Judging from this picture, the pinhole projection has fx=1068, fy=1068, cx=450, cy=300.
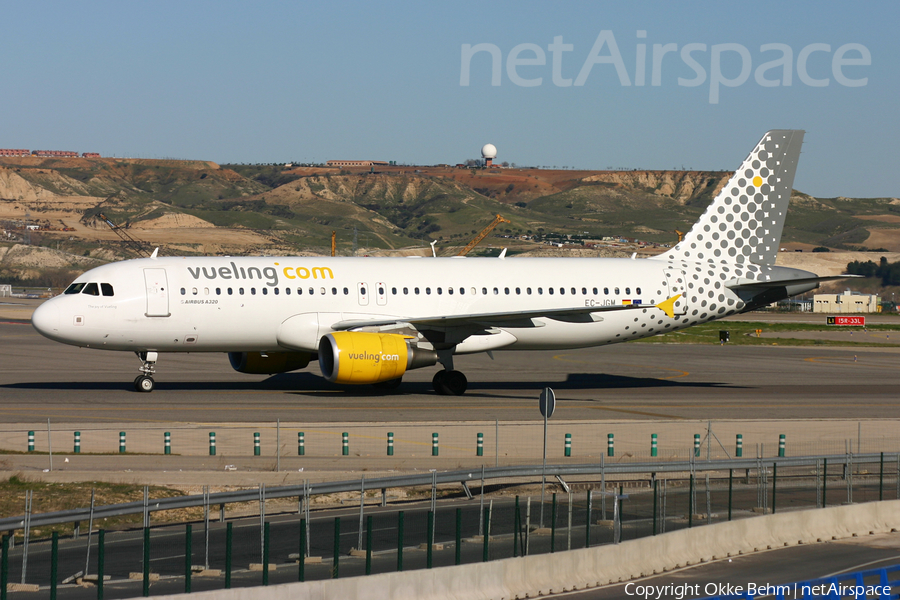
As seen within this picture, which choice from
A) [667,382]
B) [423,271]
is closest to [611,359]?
[667,382]

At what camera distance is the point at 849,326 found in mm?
101250

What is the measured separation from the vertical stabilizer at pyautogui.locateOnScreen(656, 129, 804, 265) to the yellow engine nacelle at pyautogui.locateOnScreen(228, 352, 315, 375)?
1677cm

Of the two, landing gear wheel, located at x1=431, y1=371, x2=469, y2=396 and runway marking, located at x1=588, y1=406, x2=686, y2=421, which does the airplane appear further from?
runway marking, located at x1=588, y1=406, x2=686, y2=421

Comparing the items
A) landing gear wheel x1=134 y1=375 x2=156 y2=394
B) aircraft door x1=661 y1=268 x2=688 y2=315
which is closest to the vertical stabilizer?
aircraft door x1=661 y1=268 x2=688 y2=315

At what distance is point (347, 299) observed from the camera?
41.2 meters

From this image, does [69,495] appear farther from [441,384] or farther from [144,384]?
[441,384]

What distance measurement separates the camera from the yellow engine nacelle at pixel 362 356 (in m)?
37.6

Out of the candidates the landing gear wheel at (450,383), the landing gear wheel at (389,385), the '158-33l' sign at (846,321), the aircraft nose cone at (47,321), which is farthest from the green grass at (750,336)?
the aircraft nose cone at (47,321)

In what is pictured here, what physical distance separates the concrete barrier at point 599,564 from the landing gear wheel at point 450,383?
1978cm

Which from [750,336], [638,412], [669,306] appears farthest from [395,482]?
[750,336]

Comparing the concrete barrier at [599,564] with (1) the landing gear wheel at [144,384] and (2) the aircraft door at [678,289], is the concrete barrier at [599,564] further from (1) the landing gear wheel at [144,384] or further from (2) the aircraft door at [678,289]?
(1) the landing gear wheel at [144,384]

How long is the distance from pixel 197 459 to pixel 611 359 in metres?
37.6

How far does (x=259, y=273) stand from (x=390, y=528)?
76.6ft

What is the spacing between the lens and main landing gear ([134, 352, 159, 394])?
131 ft
